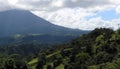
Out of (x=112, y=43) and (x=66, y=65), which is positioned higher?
(x=112, y=43)

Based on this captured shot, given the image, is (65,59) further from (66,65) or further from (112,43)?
(112,43)

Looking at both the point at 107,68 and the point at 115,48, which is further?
the point at 115,48

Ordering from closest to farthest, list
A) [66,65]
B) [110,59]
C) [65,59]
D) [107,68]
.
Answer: [107,68]
[110,59]
[66,65]
[65,59]

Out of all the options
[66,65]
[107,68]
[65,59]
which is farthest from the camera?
[65,59]

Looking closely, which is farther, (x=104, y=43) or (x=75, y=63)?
(x=104, y=43)

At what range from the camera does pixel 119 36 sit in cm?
19500

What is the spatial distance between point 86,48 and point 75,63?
21.3 metres

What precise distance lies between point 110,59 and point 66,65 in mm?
26505

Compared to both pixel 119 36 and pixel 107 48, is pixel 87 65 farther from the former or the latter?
pixel 119 36

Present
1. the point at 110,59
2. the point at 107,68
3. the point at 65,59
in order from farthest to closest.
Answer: the point at 65,59, the point at 110,59, the point at 107,68

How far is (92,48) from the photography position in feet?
631

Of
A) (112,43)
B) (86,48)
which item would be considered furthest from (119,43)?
(86,48)

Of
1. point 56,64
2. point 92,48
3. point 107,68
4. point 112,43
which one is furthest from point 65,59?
point 107,68

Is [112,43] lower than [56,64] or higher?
higher
